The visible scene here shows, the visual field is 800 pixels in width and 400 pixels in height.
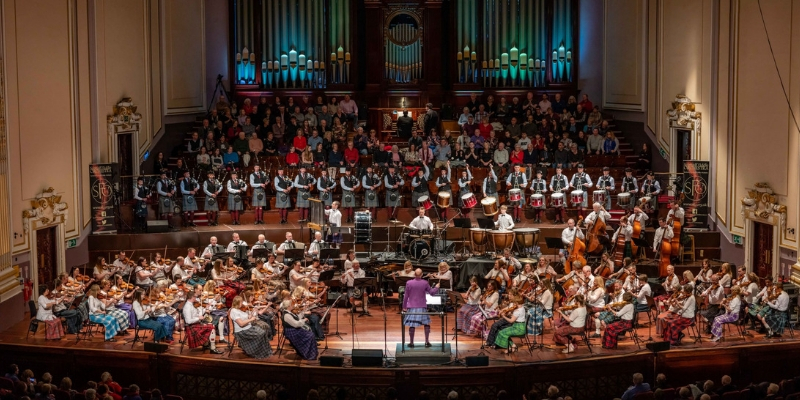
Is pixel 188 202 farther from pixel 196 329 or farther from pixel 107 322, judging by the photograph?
pixel 196 329

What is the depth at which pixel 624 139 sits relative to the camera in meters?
25.5

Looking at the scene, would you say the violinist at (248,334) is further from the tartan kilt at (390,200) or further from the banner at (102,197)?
the tartan kilt at (390,200)

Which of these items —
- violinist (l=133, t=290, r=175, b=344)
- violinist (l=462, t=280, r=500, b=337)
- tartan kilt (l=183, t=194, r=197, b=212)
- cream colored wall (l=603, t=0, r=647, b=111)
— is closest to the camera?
violinist (l=133, t=290, r=175, b=344)

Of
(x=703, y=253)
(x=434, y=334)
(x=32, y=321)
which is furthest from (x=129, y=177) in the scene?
(x=703, y=253)

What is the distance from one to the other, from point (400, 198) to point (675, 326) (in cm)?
807

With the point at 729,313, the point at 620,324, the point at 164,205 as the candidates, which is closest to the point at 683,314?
the point at 729,313

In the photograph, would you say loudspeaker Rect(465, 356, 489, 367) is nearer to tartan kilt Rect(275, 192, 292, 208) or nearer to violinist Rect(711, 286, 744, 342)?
violinist Rect(711, 286, 744, 342)

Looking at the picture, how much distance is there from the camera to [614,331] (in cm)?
1603

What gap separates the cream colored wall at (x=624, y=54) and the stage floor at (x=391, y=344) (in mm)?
8683

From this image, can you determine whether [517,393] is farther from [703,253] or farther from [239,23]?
[239,23]

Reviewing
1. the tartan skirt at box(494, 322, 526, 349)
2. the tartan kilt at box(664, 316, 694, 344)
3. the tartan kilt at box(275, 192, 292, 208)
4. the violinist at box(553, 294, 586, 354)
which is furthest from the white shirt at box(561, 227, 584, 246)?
the tartan kilt at box(275, 192, 292, 208)

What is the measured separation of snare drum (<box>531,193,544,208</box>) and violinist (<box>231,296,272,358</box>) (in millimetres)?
8316

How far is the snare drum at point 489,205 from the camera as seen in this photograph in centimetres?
2131

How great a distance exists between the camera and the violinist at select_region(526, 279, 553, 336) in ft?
53.9
